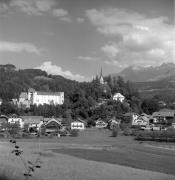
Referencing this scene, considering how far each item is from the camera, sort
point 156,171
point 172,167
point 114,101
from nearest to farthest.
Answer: point 156,171 < point 172,167 < point 114,101

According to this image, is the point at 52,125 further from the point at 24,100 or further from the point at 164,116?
the point at 24,100

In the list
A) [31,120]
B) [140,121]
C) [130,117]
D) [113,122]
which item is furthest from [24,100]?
[140,121]

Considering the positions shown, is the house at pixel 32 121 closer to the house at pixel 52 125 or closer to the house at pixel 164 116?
the house at pixel 52 125

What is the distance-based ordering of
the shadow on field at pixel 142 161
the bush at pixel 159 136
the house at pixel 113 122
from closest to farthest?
1. the shadow on field at pixel 142 161
2. the bush at pixel 159 136
3. the house at pixel 113 122

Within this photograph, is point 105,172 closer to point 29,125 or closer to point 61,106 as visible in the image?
point 29,125

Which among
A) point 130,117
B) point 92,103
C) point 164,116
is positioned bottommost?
point 130,117

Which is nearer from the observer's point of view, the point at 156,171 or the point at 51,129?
the point at 156,171

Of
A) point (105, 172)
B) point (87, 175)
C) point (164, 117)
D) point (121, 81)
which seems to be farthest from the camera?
point (121, 81)

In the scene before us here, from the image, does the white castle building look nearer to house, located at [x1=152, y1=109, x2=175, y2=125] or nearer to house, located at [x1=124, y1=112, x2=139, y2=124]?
house, located at [x1=124, y1=112, x2=139, y2=124]

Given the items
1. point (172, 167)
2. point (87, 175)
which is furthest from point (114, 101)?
point (87, 175)

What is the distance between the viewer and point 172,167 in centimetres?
Result: 2434

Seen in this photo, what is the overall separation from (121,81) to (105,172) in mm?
85502

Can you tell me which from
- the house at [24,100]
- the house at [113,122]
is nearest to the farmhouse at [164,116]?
the house at [113,122]

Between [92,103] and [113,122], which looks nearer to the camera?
[113,122]
